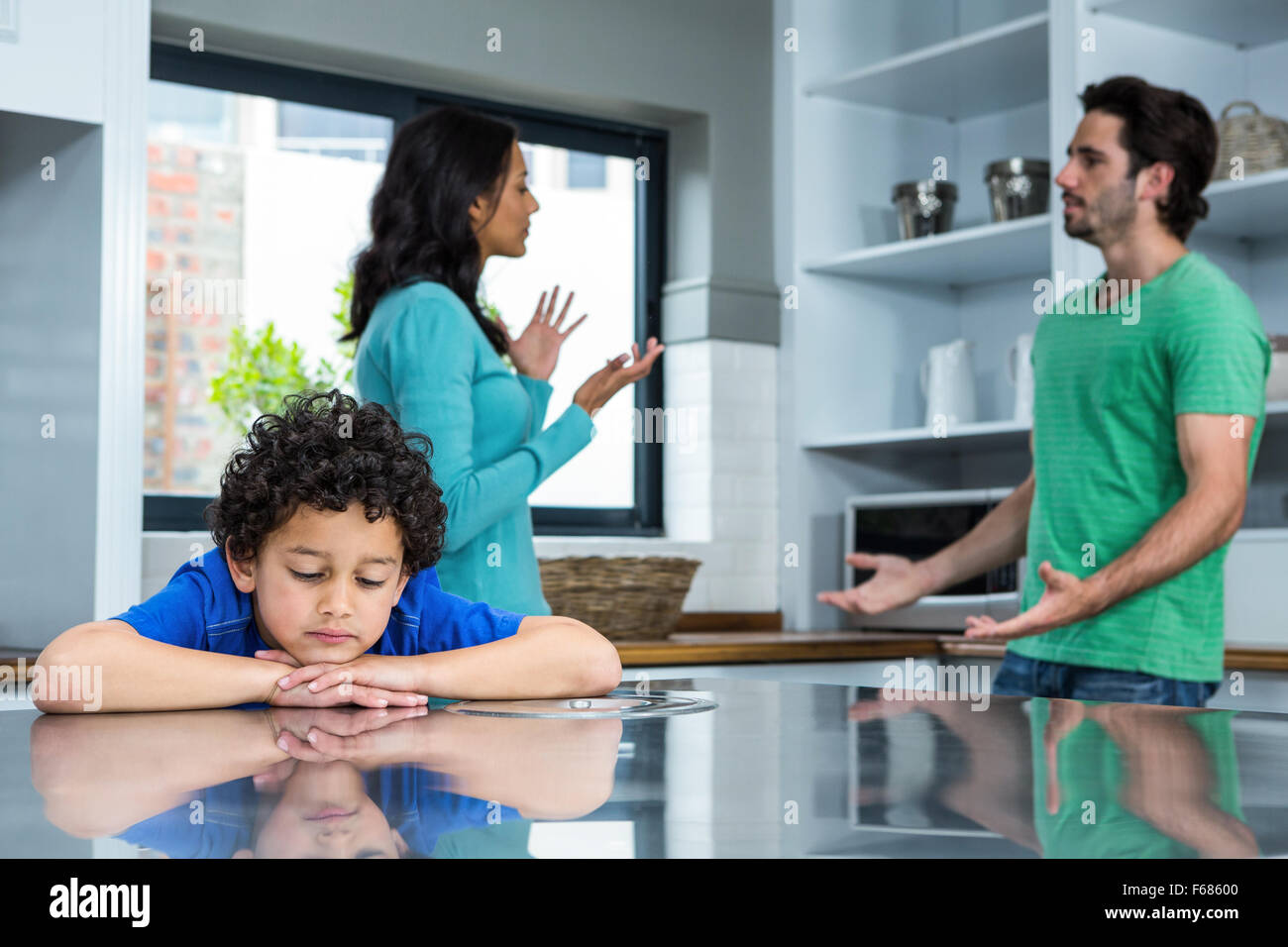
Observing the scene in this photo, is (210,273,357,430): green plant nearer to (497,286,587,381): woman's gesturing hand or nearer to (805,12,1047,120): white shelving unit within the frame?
(497,286,587,381): woman's gesturing hand

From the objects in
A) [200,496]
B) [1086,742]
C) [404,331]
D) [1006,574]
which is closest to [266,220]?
[200,496]

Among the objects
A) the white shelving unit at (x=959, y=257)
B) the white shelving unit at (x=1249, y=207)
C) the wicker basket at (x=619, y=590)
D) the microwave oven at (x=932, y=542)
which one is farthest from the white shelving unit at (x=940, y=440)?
the wicker basket at (x=619, y=590)

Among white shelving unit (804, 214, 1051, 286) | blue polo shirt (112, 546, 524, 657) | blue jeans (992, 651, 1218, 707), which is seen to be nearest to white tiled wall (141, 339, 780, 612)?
white shelving unit (804, 214, 1051, 286)

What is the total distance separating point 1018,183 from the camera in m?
3.15

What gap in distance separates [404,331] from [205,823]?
4.13 feet

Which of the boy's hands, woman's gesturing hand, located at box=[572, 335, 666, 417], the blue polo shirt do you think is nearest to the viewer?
the boy's hands

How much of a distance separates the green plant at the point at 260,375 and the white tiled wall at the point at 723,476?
802 mm

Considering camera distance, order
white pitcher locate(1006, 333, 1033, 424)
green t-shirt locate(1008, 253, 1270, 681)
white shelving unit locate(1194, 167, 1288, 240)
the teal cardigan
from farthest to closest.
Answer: white pitcher locate(1006, 333, 1033, 424) → white shelving unit locate(1194, 167, 1288, 240) → green t-shirt locate(1008, 253, 1270, 681) → the teal cardigan

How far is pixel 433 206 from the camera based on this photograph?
73.3 inches

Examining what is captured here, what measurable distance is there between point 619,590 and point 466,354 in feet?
3.70

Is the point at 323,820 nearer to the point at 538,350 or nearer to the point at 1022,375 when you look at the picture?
the point at 538,350

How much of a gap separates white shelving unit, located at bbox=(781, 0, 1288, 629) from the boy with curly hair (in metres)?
2.09

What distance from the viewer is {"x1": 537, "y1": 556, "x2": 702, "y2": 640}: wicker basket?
8.91ft

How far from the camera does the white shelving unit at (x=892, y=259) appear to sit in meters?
3.36
